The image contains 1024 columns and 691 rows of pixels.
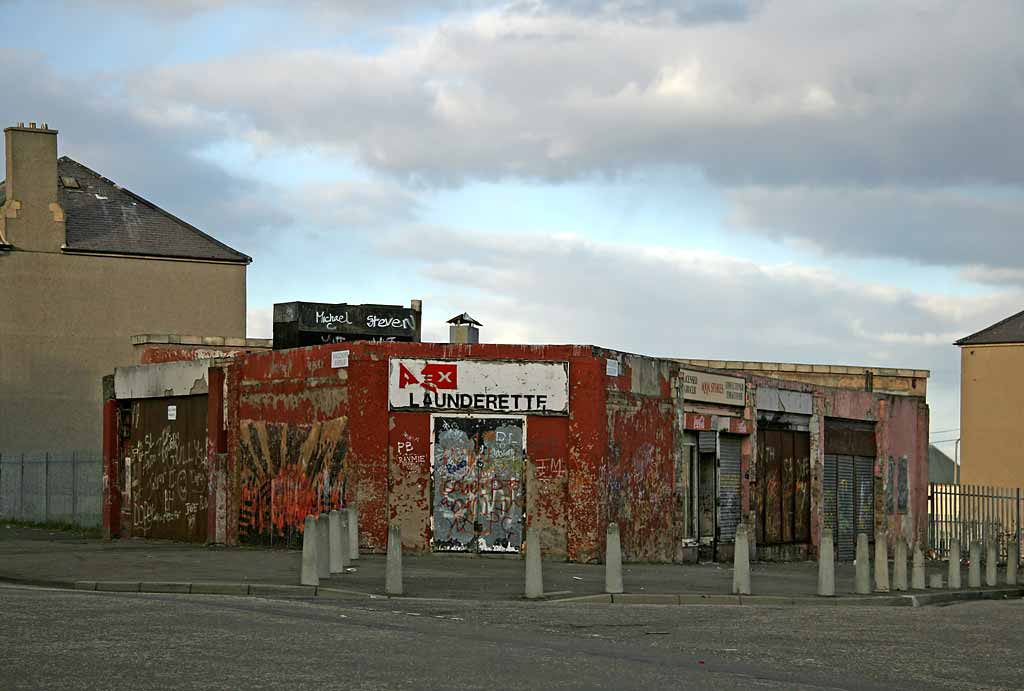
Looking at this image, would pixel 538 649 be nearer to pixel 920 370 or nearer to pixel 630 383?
pixel 630 383

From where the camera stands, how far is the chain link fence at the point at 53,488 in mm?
38125

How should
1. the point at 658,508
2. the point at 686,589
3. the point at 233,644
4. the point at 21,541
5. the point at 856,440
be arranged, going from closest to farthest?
the point at 233,644, the point at 686,589, the point at 658,508, the point at 21,541, the point at 856,440

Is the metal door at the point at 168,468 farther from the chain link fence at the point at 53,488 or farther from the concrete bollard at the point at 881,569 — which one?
the concrete bollard at the point at 881,569

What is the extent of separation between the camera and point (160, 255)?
47.5 m

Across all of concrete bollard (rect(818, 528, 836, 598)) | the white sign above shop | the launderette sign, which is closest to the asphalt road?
concrete bollard (rect(818, 528, 836, 598))

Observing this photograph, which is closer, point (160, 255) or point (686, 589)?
point (686, 589)

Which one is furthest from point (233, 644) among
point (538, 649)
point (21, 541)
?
point (21, 541)

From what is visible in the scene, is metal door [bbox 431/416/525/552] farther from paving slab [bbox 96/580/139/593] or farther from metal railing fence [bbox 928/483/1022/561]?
metal railing fence [bbox 928/483/1022/561]

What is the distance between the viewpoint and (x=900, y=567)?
20.5 m

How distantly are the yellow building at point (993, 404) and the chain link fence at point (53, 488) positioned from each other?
34.7m

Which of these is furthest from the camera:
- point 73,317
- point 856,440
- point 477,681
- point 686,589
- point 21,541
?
point 73,317

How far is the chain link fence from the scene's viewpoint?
38125 millimetres

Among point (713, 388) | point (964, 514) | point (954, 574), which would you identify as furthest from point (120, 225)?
point (954, 574)

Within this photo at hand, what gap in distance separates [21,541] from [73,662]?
70.8 ft
